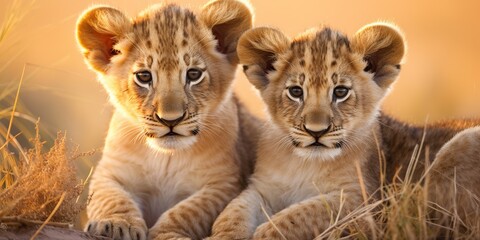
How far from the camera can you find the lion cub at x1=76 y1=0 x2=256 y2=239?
609 centimetres

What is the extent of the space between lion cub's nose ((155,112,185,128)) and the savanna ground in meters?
0.47

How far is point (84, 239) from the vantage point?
5473mm

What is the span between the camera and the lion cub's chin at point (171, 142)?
6.06 metres

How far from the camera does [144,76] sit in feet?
20.4

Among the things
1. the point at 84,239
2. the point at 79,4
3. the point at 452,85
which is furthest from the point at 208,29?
the point at 79,4

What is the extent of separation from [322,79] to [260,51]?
56cm

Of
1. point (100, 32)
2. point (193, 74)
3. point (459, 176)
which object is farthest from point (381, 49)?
point (100, 32)

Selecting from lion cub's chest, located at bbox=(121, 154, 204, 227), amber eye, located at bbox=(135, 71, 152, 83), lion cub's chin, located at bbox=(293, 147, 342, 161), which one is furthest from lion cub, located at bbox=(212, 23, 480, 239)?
amber eye, located at bbox=(135, 71, 152, 83)

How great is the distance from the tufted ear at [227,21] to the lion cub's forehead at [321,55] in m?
0.39

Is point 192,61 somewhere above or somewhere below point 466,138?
above

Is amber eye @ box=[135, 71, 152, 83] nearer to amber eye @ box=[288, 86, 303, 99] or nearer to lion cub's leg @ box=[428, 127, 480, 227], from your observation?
amber eye @ box=[288, 86, 303, 99]

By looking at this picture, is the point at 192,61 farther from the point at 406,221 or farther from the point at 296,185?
the point at 406,221

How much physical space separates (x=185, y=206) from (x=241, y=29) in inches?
48.2

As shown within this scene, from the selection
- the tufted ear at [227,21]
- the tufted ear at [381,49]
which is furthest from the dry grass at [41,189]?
the tufted ear at [381,49]
